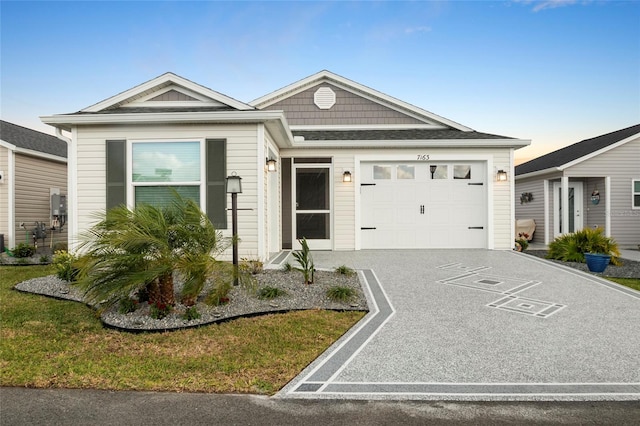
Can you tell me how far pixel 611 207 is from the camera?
11664mm

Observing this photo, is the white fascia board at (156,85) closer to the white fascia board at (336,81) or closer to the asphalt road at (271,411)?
the white fascia board at (336,81)

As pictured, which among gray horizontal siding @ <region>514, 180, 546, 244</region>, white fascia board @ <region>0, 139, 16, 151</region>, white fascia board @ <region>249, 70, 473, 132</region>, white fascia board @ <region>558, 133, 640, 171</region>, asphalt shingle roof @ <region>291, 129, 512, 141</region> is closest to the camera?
asphalt shingle roof @ <region>291, 129, 512, 141</region>

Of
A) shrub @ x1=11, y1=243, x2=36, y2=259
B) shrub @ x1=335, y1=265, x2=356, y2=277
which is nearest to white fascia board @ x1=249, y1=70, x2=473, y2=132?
shrub @ x1=335, y1=265, x2=356, y2=277

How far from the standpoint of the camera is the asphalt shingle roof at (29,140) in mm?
11099

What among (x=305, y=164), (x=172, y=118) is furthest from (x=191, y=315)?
(x=305, y=164)

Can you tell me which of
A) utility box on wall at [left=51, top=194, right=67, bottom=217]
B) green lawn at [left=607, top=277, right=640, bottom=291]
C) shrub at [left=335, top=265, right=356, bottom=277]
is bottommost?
green lawn at [left=607, top=277, right=640, bottom=291]

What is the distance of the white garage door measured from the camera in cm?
962

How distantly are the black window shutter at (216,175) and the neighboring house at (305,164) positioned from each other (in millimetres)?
20

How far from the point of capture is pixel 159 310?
13.7 feet

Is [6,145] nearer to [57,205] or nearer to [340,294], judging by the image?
[57,205]

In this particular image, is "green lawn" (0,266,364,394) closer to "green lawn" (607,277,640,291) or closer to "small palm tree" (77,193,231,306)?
"small palm tree" (77,193,231,306)

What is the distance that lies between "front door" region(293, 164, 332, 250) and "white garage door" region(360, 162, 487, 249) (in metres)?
0.99

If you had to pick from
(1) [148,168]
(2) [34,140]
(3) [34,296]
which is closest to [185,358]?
(3) [34,296]

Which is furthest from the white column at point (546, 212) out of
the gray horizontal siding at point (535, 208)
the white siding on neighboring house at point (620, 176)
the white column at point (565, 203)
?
the white siding on neighboring house at point (620, 176)
